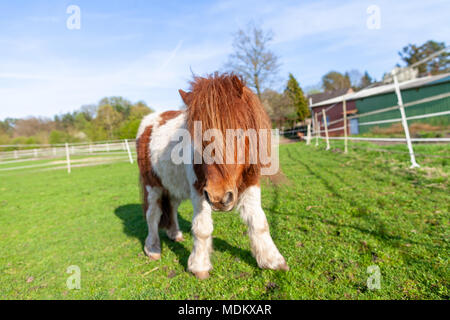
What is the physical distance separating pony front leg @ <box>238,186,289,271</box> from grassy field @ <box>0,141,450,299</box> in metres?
Result: 0.13

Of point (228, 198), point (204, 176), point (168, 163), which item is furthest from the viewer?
point (168, 163)

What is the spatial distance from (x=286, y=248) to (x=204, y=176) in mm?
1525

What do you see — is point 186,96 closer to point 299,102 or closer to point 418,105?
point 418,105

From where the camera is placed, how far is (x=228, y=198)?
1.94 m

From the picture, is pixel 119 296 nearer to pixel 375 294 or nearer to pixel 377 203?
pixel 375 294

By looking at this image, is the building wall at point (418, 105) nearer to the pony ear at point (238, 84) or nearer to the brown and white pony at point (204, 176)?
the brown and white pony at point (204, 176)

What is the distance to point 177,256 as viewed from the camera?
11.0ft

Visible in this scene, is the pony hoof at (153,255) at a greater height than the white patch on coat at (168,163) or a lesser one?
lesser

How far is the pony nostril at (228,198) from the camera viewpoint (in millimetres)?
1902

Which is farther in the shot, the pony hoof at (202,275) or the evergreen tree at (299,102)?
the evergreen tree at (299,102)

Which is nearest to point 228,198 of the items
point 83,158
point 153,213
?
point 153,213

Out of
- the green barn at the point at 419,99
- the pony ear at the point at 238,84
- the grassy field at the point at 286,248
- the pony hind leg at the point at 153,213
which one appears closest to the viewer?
the pony ear at the point at 238,84

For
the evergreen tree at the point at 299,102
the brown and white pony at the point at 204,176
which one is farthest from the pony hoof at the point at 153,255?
the evergreen tree at the point at 299,102

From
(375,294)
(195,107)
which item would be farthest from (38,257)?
(375,294)
